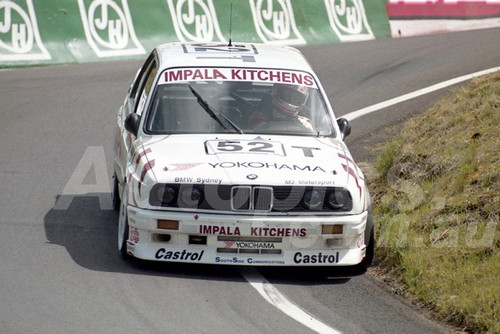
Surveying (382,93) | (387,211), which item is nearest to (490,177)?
(387,211)

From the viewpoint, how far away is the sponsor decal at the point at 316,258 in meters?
8.58

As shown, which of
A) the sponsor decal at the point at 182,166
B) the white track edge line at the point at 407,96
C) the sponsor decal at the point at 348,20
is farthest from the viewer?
the sponsor decal at the point at 348,20

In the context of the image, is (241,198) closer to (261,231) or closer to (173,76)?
(261,231)

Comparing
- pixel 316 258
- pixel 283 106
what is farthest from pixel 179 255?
pixel 283 106

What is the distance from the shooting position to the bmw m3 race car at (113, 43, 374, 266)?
8.48m

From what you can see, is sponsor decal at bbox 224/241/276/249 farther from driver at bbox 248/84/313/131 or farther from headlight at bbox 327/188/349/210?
driver at bbox 248/84/313/131

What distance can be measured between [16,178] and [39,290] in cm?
401

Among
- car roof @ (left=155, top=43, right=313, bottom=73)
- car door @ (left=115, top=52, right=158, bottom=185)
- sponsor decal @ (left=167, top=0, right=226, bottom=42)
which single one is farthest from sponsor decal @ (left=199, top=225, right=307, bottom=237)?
sponsor decal @ (left=167, top=0, right=226, bottom=42)

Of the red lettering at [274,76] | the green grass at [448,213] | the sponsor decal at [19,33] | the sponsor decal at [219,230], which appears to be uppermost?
the red lettering at [274,76]

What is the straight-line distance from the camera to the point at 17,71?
1753 centimetres

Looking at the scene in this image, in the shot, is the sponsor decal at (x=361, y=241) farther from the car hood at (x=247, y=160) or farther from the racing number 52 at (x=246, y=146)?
the racing number 52 at (x=246, y=146)

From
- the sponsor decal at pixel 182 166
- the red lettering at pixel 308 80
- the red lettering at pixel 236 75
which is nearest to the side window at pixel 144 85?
the red lettering at pixel 236 75

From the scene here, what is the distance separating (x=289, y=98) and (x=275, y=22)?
36.0 feet

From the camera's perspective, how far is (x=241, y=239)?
8500 millimetres
